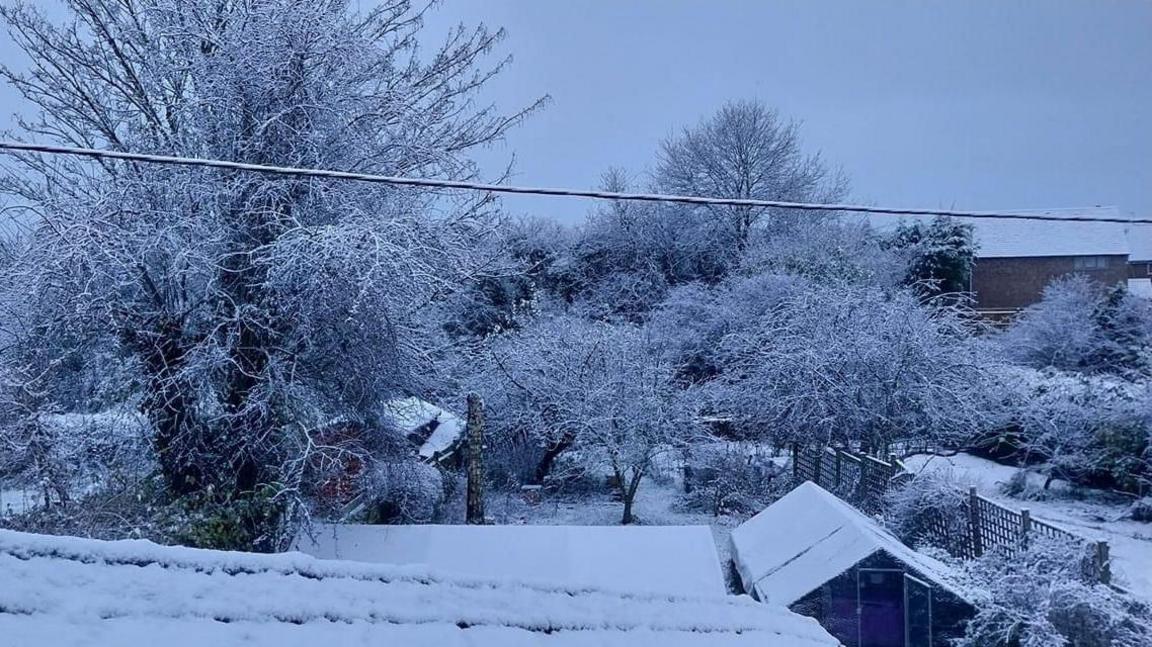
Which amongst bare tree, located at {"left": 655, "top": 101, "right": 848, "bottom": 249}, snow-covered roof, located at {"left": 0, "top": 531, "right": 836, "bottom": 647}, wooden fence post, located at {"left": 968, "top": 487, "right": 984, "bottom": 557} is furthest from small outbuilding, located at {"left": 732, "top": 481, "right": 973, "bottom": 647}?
bare tree, located at {"left": 655, "top": 101, "right": 848, "bottom": 249}

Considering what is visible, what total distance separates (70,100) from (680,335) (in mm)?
7929

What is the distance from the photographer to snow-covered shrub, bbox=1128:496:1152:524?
7668mm

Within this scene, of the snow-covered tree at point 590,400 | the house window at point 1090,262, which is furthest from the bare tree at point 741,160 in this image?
the house window at point 1090,262

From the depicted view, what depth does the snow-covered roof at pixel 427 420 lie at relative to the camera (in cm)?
626

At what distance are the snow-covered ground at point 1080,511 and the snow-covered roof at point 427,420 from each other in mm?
4557

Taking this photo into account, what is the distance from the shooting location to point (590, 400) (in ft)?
28.8

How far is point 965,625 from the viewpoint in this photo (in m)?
4.59

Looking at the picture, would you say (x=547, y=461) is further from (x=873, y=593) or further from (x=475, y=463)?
(x=873, y=593)

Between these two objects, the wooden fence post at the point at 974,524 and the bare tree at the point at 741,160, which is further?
the bare tree at the point at 741,160

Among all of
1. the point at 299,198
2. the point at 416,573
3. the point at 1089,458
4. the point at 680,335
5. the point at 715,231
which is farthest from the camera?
the point at 715,231

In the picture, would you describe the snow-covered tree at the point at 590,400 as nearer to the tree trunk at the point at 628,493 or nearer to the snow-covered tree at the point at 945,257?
the tree trunk at the point at 628,493

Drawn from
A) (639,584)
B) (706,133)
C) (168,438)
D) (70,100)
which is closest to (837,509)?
(639,584)

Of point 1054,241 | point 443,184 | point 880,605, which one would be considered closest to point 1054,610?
point 880,605

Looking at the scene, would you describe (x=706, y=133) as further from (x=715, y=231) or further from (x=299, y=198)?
(x=299, y=198)
